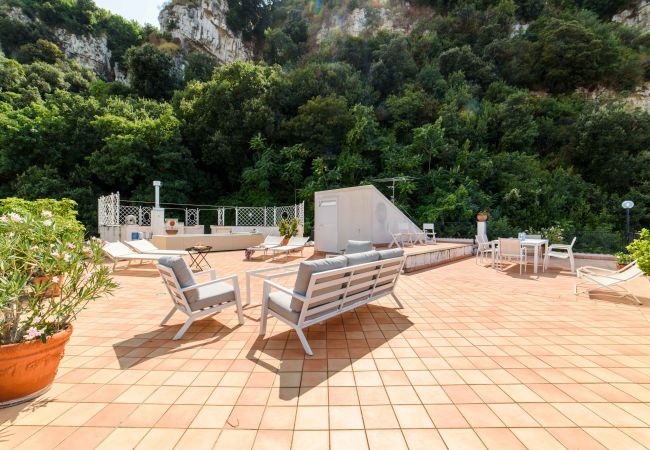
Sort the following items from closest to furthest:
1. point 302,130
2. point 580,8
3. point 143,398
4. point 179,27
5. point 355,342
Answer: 1. point 143,398
2. point 355,342
3. point 302,130
4. point 580,8
5. point 179,27

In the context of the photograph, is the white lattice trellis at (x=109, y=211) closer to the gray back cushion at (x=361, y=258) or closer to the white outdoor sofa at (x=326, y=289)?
the white outdoor sofa at (x=326, y=289)

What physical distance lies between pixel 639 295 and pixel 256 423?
688 centimetres

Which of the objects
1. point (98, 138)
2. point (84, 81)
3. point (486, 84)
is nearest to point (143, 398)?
point (98, 138)

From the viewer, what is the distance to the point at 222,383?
226 centimetres

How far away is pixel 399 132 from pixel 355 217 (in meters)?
13.1

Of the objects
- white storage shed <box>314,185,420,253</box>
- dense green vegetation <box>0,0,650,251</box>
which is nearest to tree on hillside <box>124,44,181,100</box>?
dense green vegetation <box>0,0,650,251</box>

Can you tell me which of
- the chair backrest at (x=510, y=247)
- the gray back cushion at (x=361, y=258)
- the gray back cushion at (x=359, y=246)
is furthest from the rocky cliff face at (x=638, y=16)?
the gray back cushion at (x=361, y=258)

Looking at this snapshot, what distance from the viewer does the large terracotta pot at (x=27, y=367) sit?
1.92m

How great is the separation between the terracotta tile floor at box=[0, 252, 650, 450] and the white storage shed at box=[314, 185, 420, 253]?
17.5ft

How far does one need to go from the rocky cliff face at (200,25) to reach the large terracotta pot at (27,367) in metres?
37.5

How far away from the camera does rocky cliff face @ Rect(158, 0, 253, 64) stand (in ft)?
100

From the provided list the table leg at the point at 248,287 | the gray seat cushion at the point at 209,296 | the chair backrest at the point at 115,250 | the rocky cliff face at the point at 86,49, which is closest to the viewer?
the gray seat cushion at the point at 209,296

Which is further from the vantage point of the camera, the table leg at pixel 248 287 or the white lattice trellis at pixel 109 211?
the white lattice trellis at pixel 109 211

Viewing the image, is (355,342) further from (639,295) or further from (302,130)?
(302,130)
